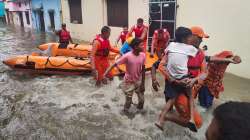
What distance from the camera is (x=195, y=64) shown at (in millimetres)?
3555

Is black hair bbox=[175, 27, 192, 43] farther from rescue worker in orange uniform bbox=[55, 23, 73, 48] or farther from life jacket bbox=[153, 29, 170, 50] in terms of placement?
rescue worker in orange uniform bbox=[55, 23, 73, 48]

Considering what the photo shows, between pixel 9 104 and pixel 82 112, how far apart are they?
1.97 meters

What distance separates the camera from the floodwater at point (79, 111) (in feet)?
13.9

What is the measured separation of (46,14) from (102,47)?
1805cm

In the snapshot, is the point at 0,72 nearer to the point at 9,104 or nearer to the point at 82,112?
the point at 9,104

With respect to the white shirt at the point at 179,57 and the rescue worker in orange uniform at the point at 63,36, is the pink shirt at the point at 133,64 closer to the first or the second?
the white shirt at the point at 179,57

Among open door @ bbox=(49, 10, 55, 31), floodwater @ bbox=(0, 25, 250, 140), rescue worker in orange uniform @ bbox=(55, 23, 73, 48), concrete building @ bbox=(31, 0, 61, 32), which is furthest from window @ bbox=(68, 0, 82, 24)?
floodwater @ bbox=(0, 25, 250, 140)

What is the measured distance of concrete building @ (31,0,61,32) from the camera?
64.4 feet

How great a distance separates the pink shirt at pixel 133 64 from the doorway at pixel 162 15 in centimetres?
537

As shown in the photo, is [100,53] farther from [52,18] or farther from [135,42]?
[52,18]

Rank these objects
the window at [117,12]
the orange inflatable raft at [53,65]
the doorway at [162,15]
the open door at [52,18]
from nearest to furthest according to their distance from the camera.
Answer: the orange inflatable raft at [53,65] < the doorway at [162,15] < the window at [117,12] < the open door at [52,18]

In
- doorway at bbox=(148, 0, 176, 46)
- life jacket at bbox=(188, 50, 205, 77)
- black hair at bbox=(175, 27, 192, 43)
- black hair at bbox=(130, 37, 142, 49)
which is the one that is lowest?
life jacket at bbox=(188, 50, 205, 77)

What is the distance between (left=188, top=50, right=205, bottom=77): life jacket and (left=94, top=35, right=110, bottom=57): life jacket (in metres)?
2.55

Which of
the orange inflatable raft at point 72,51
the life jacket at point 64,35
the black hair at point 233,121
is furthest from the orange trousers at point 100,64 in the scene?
the black hair at point 233,121
